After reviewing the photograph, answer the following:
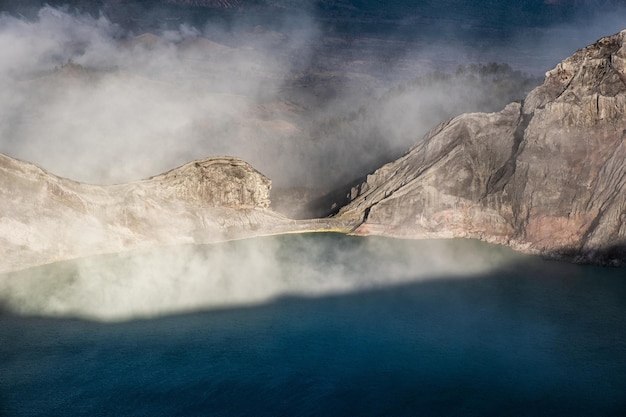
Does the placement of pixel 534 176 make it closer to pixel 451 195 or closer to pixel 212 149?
pixel 451 195

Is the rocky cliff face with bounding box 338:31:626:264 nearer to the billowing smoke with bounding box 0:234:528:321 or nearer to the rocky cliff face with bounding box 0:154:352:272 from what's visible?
the billowing smoke with bounding box 0:234:528:321

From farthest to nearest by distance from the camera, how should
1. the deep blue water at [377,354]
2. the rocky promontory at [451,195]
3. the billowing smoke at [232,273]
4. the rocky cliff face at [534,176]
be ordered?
the rocky cliff face at [534,176] → the rocky promontory at [451,195] → the billowing smoke at [232,273] → the deep blue water at [377,354]

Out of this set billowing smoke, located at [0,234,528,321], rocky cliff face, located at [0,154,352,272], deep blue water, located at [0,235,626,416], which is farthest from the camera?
rocky cliff face, located at [0,154,352,272]

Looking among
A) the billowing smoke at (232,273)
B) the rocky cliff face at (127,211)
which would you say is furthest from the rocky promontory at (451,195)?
the billowing smoke at (232,273)

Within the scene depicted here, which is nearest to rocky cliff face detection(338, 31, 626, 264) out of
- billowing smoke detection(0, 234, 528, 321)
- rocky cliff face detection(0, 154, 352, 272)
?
billowing smoke detection(0, 234, 528, 321)

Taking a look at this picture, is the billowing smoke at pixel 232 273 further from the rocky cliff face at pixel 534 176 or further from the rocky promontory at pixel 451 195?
the rocky cliff face at pixel 534 176
